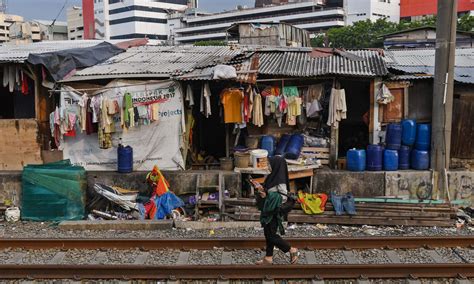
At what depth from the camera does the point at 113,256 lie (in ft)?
27.9

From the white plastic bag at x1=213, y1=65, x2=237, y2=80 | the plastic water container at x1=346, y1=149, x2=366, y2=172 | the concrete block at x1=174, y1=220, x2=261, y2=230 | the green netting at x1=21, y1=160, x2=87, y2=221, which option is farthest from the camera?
the plastic water container at x1=346, y1=149, x2=366, y2=172

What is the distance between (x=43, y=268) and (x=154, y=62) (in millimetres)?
7846

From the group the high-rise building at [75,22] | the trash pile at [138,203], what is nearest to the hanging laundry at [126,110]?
the trash pile at [138,203]

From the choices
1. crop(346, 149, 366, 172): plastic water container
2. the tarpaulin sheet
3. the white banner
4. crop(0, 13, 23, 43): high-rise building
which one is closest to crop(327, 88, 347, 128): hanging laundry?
crop(346, 149, 366, 172): plastic water container

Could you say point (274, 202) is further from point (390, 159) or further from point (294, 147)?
point (390, 159)

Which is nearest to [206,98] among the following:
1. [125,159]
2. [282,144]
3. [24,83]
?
[282,144]

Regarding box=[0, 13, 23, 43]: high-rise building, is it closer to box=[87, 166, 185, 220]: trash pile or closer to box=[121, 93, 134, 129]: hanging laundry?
box=[121, 93, 134, 129]: hanging laundry

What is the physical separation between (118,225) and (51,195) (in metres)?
2.19

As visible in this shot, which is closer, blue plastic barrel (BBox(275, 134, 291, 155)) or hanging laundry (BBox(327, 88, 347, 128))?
hanging laundry (BBox(327, 88, 347, 128))

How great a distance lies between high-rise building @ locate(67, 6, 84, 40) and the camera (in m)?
120

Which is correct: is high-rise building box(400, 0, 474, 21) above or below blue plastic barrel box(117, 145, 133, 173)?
above

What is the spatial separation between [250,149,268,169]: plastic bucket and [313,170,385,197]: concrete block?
4.70 feet

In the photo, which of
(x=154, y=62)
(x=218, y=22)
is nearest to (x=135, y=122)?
(x=154, y=62)

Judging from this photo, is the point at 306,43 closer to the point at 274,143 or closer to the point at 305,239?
the point at 274,143
